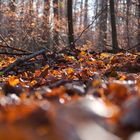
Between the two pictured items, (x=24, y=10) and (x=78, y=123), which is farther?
(x=24, y=10)

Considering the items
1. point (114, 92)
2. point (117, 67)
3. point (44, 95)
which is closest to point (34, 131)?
point (114, 92)

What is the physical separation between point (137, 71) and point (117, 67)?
11.0 inches

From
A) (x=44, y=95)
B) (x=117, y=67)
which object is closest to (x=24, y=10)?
(x=117, y=67)

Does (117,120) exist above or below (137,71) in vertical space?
above

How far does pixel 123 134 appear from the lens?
0.71 m

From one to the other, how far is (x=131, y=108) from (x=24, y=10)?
23.1 m

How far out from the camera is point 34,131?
0.64 metres

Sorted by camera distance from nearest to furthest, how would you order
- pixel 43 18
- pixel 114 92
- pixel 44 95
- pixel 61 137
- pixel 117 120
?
pixel 61 137 < pixel 117 120 < pixel 114 92 < pixel 44 95 < pixel 43 18

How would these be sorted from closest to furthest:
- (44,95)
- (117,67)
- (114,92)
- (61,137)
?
(61,137)
(114,92)
(44,95)
(117,67)

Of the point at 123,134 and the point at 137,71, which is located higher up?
the point at 123,134

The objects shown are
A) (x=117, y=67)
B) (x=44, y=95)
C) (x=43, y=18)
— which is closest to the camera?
(x=44, y=95)

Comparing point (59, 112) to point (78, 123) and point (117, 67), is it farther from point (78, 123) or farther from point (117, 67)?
point (117, 67)

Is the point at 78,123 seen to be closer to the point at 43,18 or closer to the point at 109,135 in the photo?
the point at 109,135

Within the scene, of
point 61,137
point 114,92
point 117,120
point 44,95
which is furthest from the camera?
point 44,95
